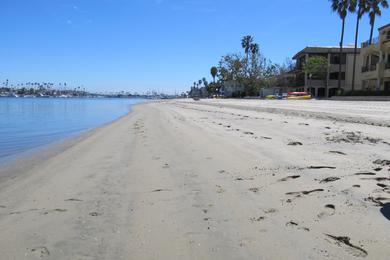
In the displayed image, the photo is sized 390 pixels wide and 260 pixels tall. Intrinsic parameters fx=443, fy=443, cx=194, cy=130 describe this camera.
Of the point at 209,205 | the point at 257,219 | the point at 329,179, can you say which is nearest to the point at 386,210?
the point at 257,219

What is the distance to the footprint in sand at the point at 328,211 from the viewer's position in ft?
14.5

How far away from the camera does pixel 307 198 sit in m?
5.04

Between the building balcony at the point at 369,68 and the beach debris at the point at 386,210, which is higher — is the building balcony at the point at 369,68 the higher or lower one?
the higher one

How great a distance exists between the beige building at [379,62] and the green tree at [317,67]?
12.1 m

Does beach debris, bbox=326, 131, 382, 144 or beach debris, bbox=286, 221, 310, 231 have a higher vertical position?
beach debris, bbox=326, 131, 382, 144

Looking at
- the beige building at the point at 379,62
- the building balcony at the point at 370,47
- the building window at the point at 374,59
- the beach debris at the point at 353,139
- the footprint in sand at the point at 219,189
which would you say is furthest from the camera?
the building window at the point at 374,59

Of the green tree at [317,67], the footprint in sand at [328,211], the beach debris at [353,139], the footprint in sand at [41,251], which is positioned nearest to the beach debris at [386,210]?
the footprint in sand at [328,211]

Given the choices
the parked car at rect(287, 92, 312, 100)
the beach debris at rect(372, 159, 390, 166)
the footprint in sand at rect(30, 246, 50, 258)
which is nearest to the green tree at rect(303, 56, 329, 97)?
the parked car at rect(287, 92, 312, 100)

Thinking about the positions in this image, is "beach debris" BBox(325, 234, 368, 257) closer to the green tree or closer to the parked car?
the parked car

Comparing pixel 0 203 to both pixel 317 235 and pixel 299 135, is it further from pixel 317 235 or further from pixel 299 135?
pixel 299 135

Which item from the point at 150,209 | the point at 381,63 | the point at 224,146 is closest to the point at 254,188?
the point at 150,209

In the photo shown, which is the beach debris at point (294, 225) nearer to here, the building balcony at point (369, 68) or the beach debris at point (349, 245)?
the beach debris at point (349, 245)

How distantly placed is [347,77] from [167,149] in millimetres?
63551

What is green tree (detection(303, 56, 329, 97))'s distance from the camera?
6628 centimetres
